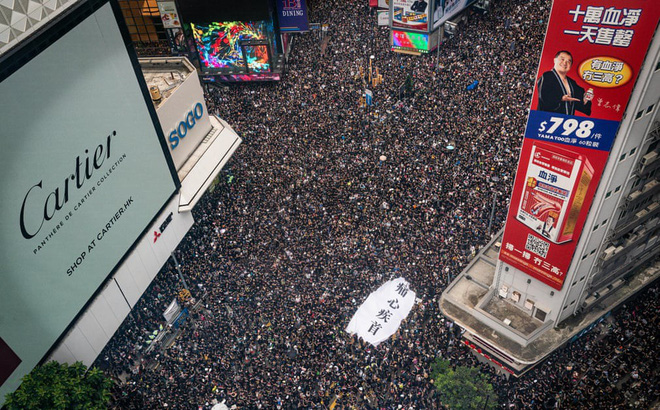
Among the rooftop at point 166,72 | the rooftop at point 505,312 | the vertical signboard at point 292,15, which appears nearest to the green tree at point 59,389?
the rooftop at point 166,72

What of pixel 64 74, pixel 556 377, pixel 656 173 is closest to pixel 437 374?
pixel 556 377

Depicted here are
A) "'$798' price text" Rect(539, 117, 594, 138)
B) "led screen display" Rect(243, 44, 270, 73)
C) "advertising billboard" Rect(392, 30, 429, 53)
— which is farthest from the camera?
"advertising billboard" Rect(392, 30, 429, 53)

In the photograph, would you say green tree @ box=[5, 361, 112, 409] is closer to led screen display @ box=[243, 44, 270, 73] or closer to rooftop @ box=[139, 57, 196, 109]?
rooftop @ box=[139, 57, 196, 109]

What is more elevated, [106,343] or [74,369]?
[74,369]

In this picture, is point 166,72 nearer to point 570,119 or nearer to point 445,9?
point 570,119

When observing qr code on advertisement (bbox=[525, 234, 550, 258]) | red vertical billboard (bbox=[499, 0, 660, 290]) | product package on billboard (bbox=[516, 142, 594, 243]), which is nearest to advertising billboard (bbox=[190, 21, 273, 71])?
red vertical billboard (bbox=[499, 0, 660, 290])

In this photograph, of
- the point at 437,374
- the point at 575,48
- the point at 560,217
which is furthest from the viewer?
the point at 437,374

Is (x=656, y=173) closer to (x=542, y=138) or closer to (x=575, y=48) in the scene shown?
(x=542, y=138)

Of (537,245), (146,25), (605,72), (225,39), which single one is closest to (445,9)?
(225,39)
